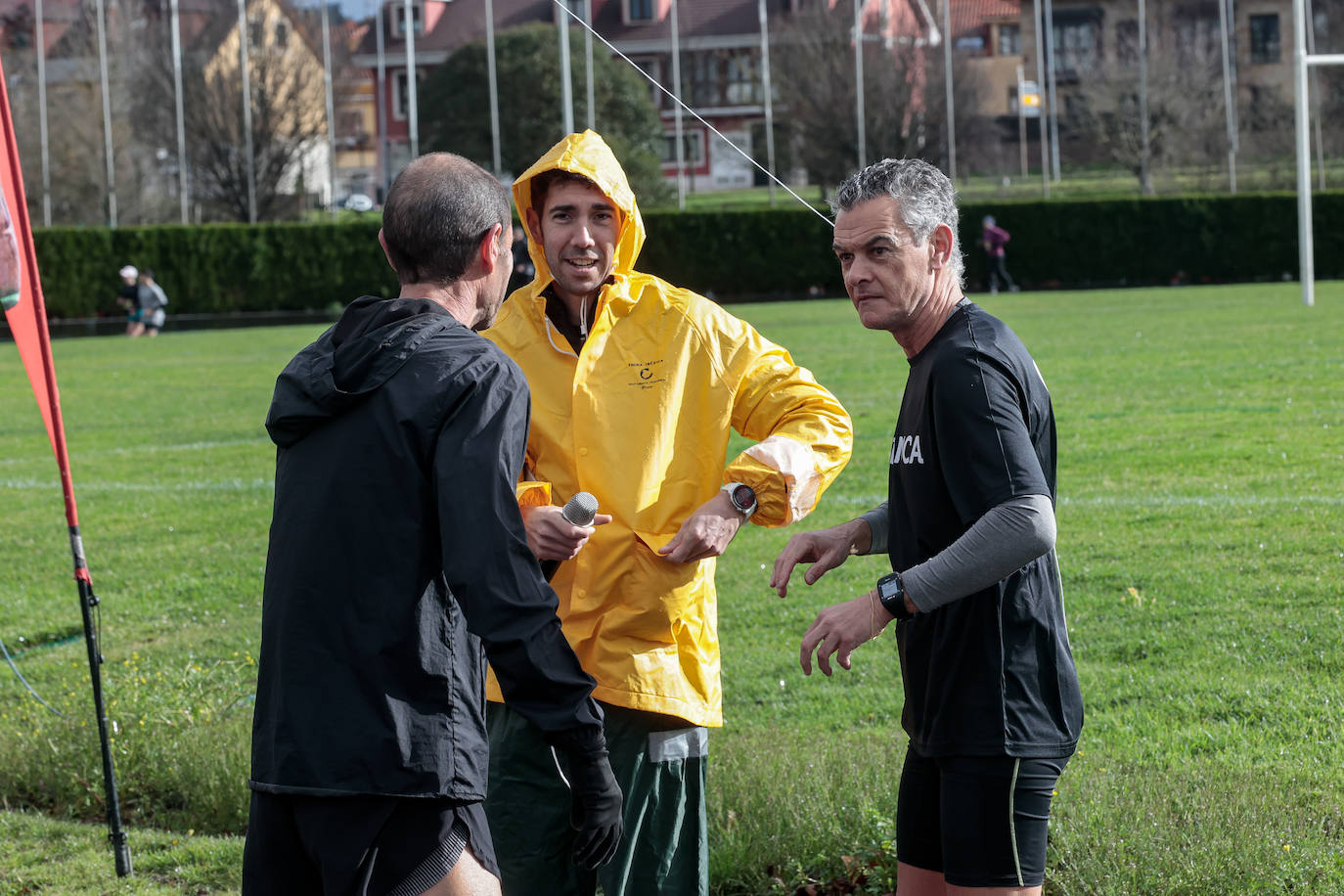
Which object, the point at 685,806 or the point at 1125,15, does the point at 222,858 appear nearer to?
the point at 685,806

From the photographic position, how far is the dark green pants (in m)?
3.36

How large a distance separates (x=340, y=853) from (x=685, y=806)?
3.99ft

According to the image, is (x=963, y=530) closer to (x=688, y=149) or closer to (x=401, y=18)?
(x=688, y=149)

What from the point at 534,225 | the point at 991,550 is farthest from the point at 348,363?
the point at 534,225

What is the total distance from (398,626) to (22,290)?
3.05 metres

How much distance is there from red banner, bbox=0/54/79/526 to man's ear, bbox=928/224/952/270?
3102mm

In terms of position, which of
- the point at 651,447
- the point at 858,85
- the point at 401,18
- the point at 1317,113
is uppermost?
the point at 401,18

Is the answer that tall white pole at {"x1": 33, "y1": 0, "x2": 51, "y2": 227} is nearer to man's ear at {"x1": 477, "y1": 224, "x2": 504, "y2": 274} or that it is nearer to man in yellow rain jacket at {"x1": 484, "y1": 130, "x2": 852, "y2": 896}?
man in yellow rain jacket at {"x1": 484, "y1": 130, "x2": 852, "y2": 896}

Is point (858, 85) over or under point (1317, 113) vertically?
over

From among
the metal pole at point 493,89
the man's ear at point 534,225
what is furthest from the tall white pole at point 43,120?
the man's ear at point 534,225

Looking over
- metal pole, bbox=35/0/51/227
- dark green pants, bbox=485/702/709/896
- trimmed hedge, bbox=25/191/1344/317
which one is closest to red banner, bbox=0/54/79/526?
dark green pants, bbox=485/702/709/896

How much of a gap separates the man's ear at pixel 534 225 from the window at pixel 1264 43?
186ft

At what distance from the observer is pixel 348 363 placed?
8.11ft

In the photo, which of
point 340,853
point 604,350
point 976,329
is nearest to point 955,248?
point 976,329
